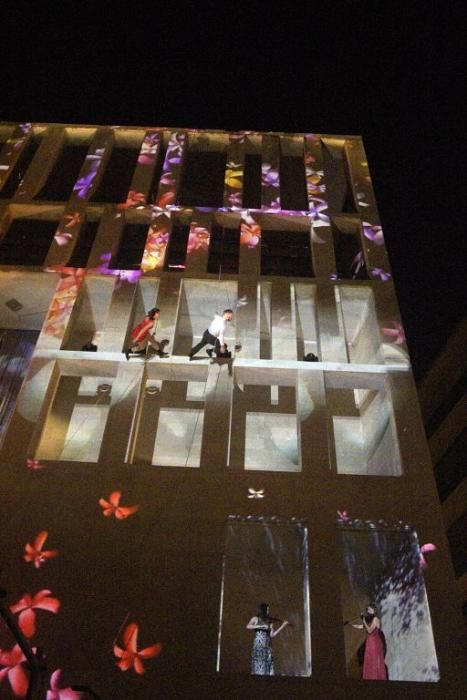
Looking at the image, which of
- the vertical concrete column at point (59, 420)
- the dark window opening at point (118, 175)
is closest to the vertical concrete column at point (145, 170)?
the dark window opening at point (118, 175)

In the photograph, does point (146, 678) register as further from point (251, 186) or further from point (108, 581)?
point (251, 186)

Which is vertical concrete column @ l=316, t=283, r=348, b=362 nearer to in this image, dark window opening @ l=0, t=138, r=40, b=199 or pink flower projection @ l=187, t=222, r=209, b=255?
pink flower projection @ l=187, t=222, r=209, b=255

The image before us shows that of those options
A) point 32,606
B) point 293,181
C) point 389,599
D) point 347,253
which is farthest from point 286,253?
point 32,606

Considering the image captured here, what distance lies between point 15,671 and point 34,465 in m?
2.38

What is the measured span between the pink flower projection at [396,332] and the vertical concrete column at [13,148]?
8221mm

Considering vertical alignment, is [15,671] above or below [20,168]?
below

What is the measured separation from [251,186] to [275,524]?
29.6 ft

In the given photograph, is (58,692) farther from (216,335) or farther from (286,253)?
(286,253)

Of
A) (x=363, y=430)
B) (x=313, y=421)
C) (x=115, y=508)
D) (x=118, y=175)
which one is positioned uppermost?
(x=118, y=175)

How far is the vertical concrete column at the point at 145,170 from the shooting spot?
1168cm

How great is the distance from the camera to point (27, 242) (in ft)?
38.1

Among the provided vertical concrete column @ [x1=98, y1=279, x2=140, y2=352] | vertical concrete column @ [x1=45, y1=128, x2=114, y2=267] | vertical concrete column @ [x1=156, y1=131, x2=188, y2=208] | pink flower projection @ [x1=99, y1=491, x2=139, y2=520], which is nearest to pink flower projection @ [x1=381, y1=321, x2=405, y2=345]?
vertical concrete column @ [x1=98, y1=279, x2=140, y2=352]

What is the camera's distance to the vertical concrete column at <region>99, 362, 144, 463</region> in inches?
291

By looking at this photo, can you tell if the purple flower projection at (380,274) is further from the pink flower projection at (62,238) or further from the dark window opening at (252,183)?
the pink flower projection at (62,238)
